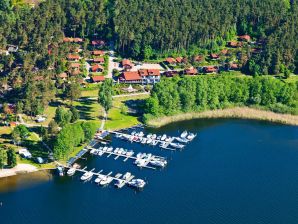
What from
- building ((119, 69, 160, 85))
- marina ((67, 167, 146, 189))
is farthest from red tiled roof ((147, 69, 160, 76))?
marina ((67, 167, 146, 189))

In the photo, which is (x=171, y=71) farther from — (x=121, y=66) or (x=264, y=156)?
(x=264, y=156)

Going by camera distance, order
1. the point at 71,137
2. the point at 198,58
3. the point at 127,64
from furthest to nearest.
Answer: the point at 198,58, the point at 127,64, the point at 71,137

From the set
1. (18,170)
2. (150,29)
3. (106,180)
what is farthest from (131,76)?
(18,170)

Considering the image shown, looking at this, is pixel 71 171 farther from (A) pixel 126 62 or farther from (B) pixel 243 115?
(A) pixel 126 62

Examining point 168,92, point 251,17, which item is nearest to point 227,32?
point 251,17

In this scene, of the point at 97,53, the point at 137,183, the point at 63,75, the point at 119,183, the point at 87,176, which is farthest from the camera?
the point at 97,53
